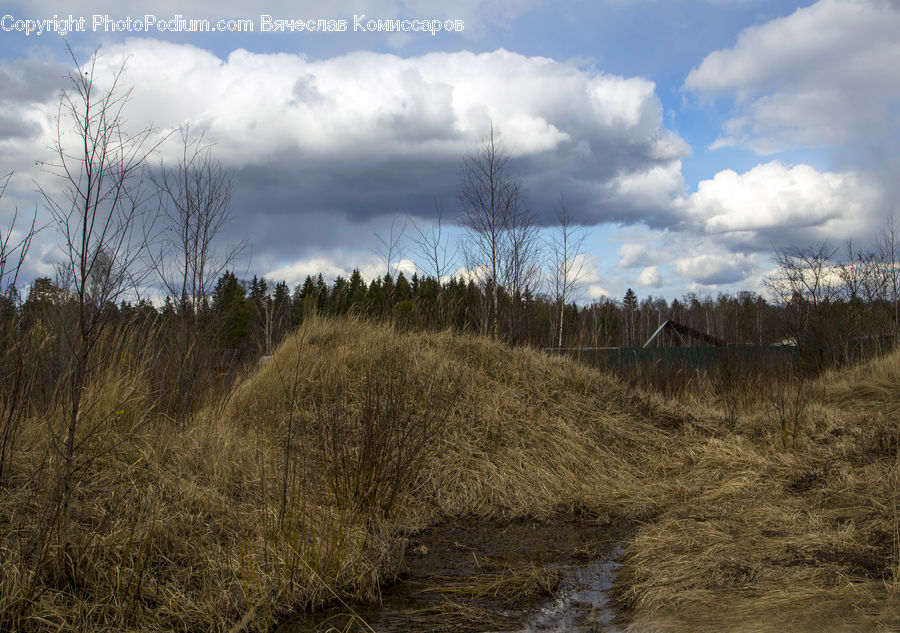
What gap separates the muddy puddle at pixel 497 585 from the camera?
3.34m

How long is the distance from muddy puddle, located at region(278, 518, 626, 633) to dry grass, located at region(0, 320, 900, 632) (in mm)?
99

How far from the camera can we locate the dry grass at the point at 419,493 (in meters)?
3.13

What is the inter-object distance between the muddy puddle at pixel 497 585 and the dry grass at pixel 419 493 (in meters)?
0.10

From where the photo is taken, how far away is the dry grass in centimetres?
313

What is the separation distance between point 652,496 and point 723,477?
3.00ft

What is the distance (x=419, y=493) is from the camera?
19.5ft

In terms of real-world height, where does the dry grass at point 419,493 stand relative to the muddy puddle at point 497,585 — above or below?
above

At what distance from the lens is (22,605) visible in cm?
281

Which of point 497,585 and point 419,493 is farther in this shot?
point 419,493

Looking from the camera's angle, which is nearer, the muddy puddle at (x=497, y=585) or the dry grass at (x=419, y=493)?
the dry grass at (x=419, y=493)

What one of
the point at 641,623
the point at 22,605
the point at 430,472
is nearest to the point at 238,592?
the point at 22,605

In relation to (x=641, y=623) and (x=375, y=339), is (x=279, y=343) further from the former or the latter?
(x=641, y=623)

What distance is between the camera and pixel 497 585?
3795mm

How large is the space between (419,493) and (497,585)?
7.33 ft
